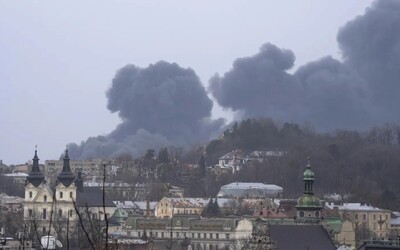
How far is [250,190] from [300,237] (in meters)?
45.7

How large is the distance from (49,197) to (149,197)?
18356mm

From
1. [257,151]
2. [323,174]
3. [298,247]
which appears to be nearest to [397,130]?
[257,151]

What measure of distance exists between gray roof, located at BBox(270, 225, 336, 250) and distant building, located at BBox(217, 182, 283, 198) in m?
41.4

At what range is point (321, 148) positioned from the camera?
3760 inches

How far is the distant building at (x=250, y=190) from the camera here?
8050 centimetres

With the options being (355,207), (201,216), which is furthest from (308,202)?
(355,207)

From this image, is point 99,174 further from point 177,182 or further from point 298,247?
point 298,247

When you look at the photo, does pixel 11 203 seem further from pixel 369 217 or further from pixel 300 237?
pixel 300 237

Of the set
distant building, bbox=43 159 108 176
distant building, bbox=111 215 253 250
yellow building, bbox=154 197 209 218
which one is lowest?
distant building, bbox=111 215 253 250

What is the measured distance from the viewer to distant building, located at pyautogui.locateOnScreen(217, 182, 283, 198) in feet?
Answer: 264

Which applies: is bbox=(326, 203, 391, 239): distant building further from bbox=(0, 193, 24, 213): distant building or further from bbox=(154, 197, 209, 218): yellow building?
bbox=(0, 193, 24, 213): distant building

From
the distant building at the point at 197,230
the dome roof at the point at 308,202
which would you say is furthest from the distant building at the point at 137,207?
the dome roof at the point at 308,202

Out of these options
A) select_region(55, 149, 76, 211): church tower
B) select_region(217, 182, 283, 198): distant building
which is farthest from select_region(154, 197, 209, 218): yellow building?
select_region(217, 182, 283, 198): distant building

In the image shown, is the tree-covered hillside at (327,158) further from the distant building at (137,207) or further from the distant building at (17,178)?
the distant building at (17,178)
